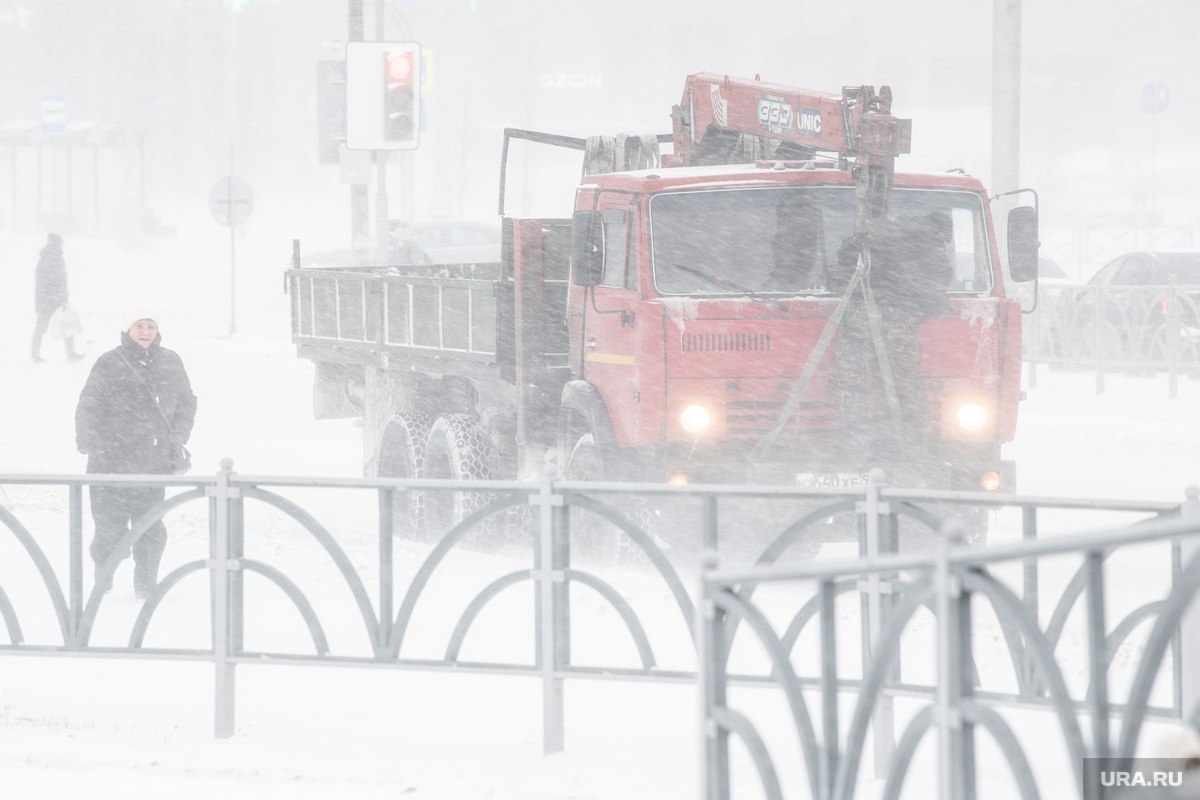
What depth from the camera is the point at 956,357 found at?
921 cm

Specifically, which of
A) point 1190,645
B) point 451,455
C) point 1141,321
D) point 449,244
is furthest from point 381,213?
point 449,244

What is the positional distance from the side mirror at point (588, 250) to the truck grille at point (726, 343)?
60 cm

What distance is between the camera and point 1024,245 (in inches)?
372

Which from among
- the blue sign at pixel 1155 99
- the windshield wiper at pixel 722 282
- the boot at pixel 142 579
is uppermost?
the blue sign at pixel 1155 99

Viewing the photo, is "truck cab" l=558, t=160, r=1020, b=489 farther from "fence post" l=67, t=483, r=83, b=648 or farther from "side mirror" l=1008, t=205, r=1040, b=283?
"fence post" l=67, t=483, r=83, b=648

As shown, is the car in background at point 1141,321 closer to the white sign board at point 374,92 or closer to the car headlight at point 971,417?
the white sign board at point 374,92

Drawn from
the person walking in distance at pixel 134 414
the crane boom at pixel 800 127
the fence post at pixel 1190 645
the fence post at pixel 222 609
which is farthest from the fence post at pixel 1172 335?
the fence post at pixel 222 609

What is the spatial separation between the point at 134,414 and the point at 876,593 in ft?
15.7

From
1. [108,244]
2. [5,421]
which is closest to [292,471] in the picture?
[5,421]

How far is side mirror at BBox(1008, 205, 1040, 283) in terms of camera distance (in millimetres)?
9414

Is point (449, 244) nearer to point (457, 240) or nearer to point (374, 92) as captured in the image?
point (457, 240)

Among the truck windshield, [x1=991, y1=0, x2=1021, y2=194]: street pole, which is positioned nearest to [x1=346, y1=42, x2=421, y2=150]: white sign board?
[x1=991, y1=0, x2=1021, y2=194]: street pole

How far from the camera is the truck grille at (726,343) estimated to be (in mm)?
9047

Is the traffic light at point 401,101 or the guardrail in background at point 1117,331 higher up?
the traffic light at point 401,101
